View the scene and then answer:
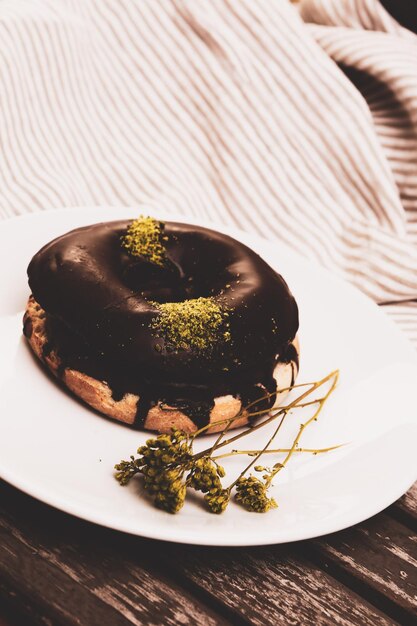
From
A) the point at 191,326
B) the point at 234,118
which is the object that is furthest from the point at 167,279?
the point at 234,118

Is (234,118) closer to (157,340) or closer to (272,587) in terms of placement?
(157,340)

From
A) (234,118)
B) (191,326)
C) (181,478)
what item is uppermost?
(234,118)

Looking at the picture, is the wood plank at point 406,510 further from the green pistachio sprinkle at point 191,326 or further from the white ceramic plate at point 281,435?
the green pistachio sprinkle at point 191,326

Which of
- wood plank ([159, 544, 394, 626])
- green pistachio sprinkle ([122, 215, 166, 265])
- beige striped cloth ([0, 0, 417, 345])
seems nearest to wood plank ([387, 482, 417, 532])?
wood plank ([159, 544, 394, 626])

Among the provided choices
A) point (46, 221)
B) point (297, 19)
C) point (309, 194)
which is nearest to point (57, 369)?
point (46, 221)

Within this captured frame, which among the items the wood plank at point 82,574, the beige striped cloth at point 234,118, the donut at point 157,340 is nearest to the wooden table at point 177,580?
the wood plank at point 82,574

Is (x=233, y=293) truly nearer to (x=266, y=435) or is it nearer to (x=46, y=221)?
(x=266, y=435)

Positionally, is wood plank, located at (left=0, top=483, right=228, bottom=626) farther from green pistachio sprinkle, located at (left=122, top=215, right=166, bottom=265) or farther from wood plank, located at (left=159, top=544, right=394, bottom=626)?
green pistachio sprinkle, located at (left=122, top=215, right=166, bottom=265)
